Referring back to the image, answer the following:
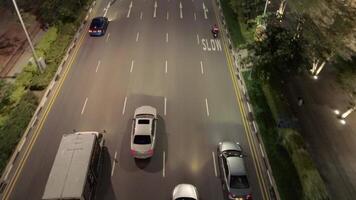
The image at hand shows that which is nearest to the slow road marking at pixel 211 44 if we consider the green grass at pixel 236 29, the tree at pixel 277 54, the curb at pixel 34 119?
the green grass at pixel 236 29

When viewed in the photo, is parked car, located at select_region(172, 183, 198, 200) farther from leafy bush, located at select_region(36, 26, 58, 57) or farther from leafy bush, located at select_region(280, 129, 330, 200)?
leafy bush, located at select_region(36, 26, 58, 57)

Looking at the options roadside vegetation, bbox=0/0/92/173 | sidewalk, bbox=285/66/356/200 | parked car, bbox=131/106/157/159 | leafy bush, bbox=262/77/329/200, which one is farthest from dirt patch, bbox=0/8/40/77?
sidewalk, bbox=285/66/356/200

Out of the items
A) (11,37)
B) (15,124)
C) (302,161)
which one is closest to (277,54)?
(302,161)

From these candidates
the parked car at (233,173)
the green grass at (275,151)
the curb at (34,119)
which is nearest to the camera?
the parked car at (233,173)

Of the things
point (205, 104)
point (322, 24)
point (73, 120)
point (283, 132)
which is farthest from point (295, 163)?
point (73, 120)

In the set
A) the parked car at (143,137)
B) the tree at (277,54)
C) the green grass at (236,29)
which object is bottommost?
the parked car at (143,137)

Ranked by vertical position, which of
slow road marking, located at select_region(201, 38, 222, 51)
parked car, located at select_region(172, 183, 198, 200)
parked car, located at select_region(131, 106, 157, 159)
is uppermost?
slow road marking, located at select_region(201, 38, 222, 51)

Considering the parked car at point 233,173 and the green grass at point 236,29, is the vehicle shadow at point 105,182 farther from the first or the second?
the green grass at point 236,29
